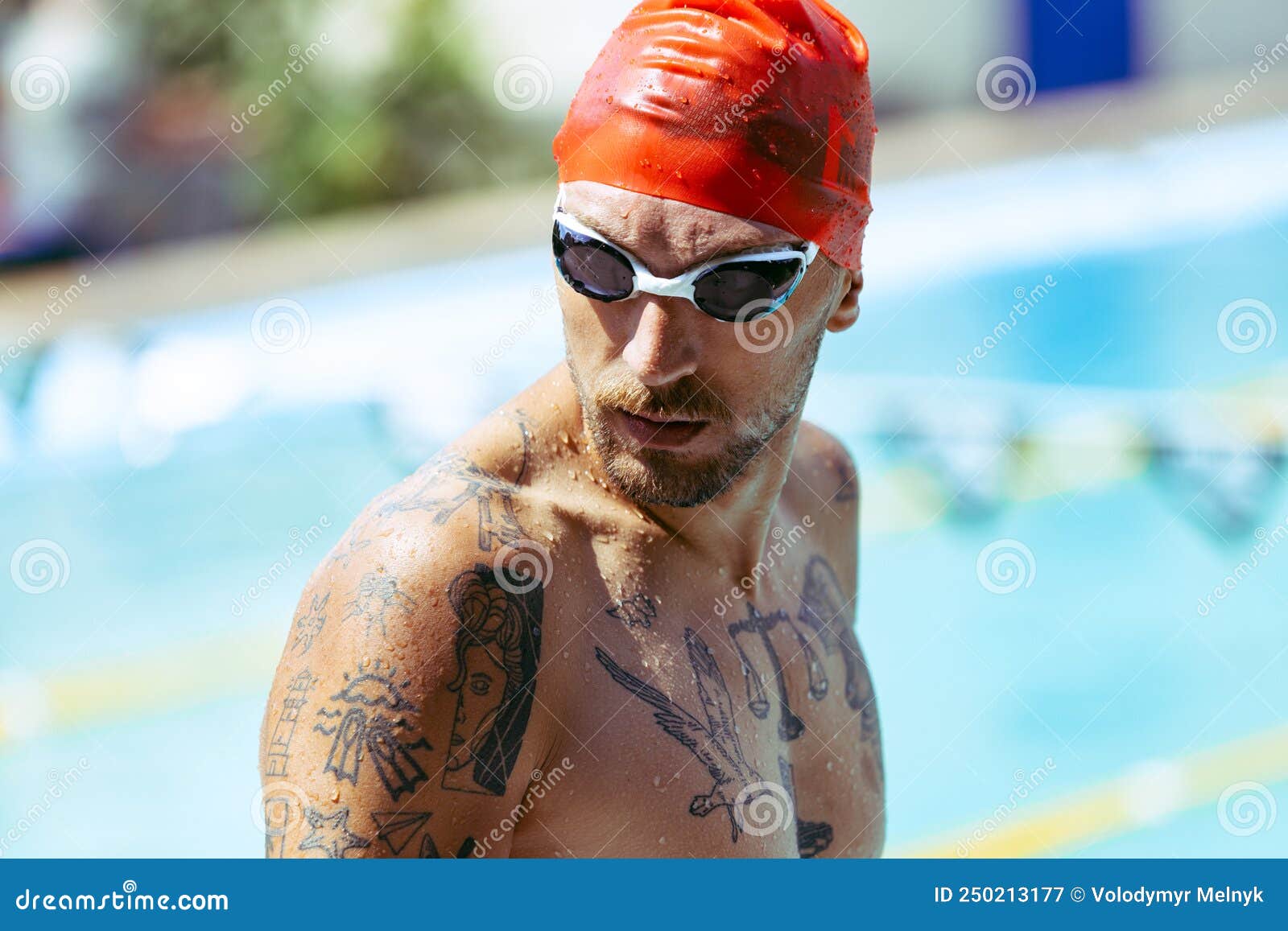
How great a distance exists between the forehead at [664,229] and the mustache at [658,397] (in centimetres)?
18

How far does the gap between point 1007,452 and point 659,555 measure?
20.9 ft

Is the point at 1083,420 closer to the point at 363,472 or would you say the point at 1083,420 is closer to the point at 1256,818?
the point at 1256,818

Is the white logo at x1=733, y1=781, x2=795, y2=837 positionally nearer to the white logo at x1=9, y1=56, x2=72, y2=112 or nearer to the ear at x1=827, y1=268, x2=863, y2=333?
the ear at x1=827, y1=268, x2=863, y2=333

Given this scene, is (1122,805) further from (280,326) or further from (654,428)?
(280,326)

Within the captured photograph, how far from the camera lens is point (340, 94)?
11.7 m

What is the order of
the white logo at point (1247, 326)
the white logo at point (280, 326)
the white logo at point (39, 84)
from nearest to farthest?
1. the white logo at point (280, 326)
2. the white logo at point (1247, 326)
3. the white logo at point (39, 84)

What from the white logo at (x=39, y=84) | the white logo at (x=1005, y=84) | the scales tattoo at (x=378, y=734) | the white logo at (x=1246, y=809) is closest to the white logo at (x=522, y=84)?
the white logo at (x=39, y=84)

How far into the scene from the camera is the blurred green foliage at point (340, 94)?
11.4 metres

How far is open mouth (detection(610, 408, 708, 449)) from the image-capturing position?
2189 millimetres

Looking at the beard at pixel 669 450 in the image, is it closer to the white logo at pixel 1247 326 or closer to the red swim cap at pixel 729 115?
the red swim cap at pixel 729 115

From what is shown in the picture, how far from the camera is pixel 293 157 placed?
37.8 ft

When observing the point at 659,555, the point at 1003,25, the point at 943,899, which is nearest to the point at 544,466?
the point at 659,555

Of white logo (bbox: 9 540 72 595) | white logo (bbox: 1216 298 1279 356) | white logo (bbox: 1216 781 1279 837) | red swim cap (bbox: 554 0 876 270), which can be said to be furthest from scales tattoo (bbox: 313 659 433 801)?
white logo (bbox: 1216 298 1279 356)

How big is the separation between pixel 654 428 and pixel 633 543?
0.25m
